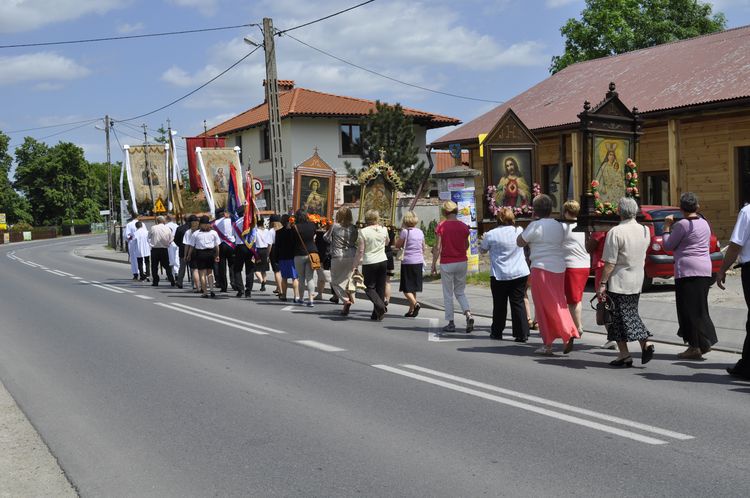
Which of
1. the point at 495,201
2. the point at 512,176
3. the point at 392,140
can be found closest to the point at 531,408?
the point at 495,201

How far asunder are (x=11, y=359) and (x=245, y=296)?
7.64m

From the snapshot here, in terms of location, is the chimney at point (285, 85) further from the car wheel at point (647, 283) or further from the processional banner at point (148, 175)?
the car wheel at point (647, 283)

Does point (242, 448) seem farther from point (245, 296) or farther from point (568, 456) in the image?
point (245, 296)

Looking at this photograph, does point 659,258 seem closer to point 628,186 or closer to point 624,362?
point 628,186

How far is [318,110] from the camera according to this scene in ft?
153

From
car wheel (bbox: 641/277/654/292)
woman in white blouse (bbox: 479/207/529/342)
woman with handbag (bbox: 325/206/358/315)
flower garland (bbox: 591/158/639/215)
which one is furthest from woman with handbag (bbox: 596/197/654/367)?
car wheel (bbox: 641/277/654/292)

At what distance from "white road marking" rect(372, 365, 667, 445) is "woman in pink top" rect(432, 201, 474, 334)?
2795mm

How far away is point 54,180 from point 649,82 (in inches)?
3533

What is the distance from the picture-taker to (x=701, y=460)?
526 centimetres

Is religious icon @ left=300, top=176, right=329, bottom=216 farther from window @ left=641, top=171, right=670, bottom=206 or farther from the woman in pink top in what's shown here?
window @ left=641, top=171, right=670, bottom=206

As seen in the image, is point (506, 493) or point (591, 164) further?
point (591, 164)

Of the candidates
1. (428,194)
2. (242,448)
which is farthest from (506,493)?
(428,194)

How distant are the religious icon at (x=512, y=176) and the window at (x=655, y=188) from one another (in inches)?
Result: 342

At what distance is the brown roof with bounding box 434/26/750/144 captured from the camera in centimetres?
2103
